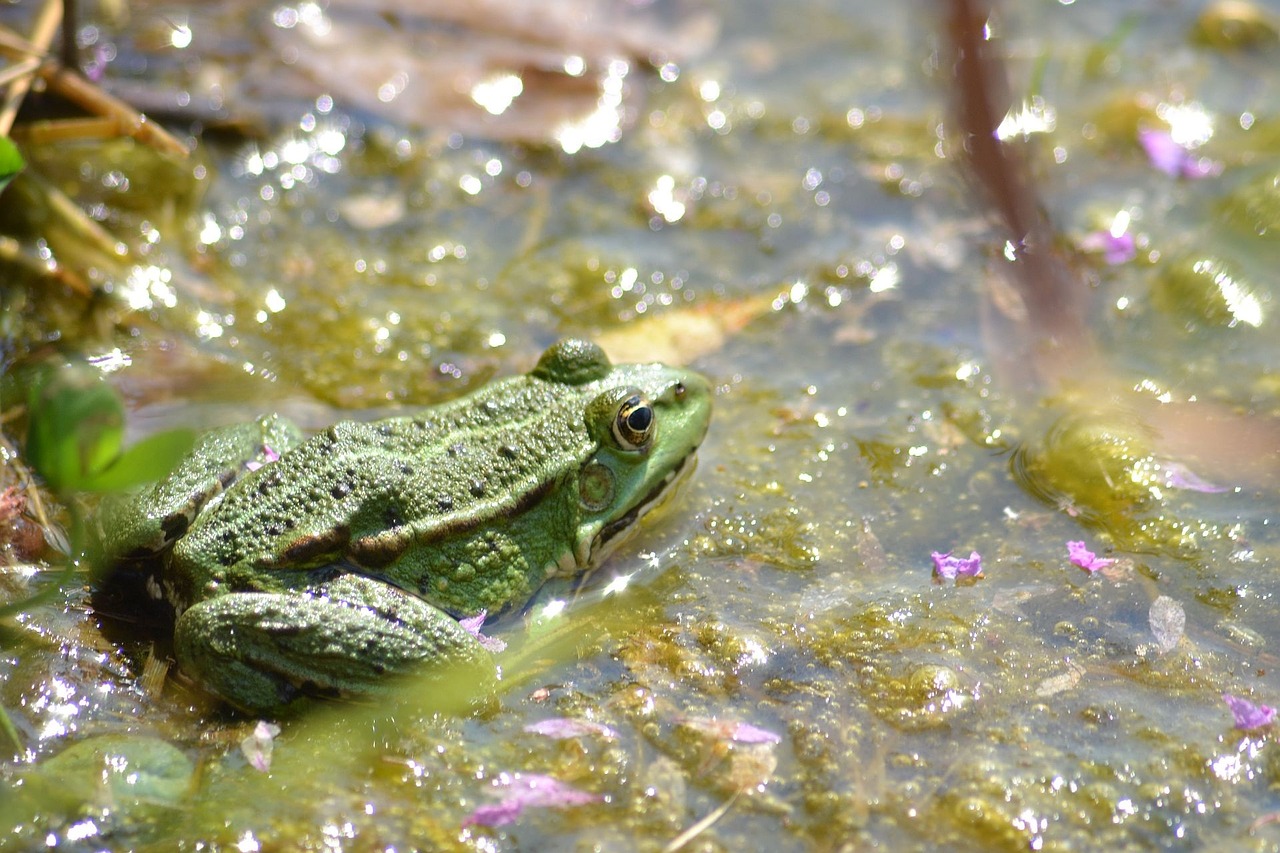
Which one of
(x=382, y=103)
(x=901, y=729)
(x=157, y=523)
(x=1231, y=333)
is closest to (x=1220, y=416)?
(x=1231, y=333)

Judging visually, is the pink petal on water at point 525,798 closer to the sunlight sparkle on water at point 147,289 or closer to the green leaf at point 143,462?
the green leaf at point 143,462

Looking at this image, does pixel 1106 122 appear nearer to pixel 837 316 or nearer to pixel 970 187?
pixel 837 316

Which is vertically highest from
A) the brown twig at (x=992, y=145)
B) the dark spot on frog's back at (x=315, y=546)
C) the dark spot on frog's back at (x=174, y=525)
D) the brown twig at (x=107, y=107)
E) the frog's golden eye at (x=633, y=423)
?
the brown twig at (x=992, y=145)

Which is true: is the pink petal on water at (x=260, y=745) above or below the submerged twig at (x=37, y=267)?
below

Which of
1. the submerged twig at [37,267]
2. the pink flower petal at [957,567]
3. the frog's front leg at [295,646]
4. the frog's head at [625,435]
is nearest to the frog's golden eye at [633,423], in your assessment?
the frog's head at [625,435]

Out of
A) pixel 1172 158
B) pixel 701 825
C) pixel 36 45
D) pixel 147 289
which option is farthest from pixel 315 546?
pixel 1172 158

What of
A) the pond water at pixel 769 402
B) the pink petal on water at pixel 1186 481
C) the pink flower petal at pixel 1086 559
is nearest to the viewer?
the pond water at pixel 769 402

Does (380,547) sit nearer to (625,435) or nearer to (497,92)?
(625,435)
